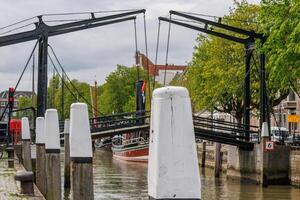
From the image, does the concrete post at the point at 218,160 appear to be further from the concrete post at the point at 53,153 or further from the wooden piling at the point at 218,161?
the concrete post at the point at 53,153

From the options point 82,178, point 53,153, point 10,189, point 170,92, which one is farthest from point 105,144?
point 170,92

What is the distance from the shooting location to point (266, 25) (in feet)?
88.5

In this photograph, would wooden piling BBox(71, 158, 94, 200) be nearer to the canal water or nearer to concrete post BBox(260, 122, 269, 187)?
the canal water

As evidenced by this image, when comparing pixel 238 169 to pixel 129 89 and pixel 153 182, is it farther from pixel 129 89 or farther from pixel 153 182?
pixel 129 89

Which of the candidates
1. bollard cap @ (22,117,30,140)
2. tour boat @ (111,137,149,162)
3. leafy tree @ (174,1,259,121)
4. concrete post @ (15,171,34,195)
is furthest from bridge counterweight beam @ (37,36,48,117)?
tour boat @ (111,137,149,162)

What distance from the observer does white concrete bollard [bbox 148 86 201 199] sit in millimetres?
3268

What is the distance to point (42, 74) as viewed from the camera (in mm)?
27359

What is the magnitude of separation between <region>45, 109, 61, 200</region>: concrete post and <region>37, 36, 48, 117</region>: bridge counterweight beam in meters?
12.8


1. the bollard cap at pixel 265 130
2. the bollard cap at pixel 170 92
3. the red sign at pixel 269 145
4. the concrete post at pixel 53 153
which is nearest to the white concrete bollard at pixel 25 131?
the concrete post at pixel 53 153

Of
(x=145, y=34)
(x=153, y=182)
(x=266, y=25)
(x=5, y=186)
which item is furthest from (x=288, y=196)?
(x=153, y=182)

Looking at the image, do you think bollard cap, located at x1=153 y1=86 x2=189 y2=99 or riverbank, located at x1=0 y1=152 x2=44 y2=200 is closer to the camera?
bollard cap, located at x1=153 y1=86 x2=189 y2=99

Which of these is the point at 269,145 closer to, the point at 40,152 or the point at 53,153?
the point at 40,152

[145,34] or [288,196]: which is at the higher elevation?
[145,34]

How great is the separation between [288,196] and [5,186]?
14.3m
